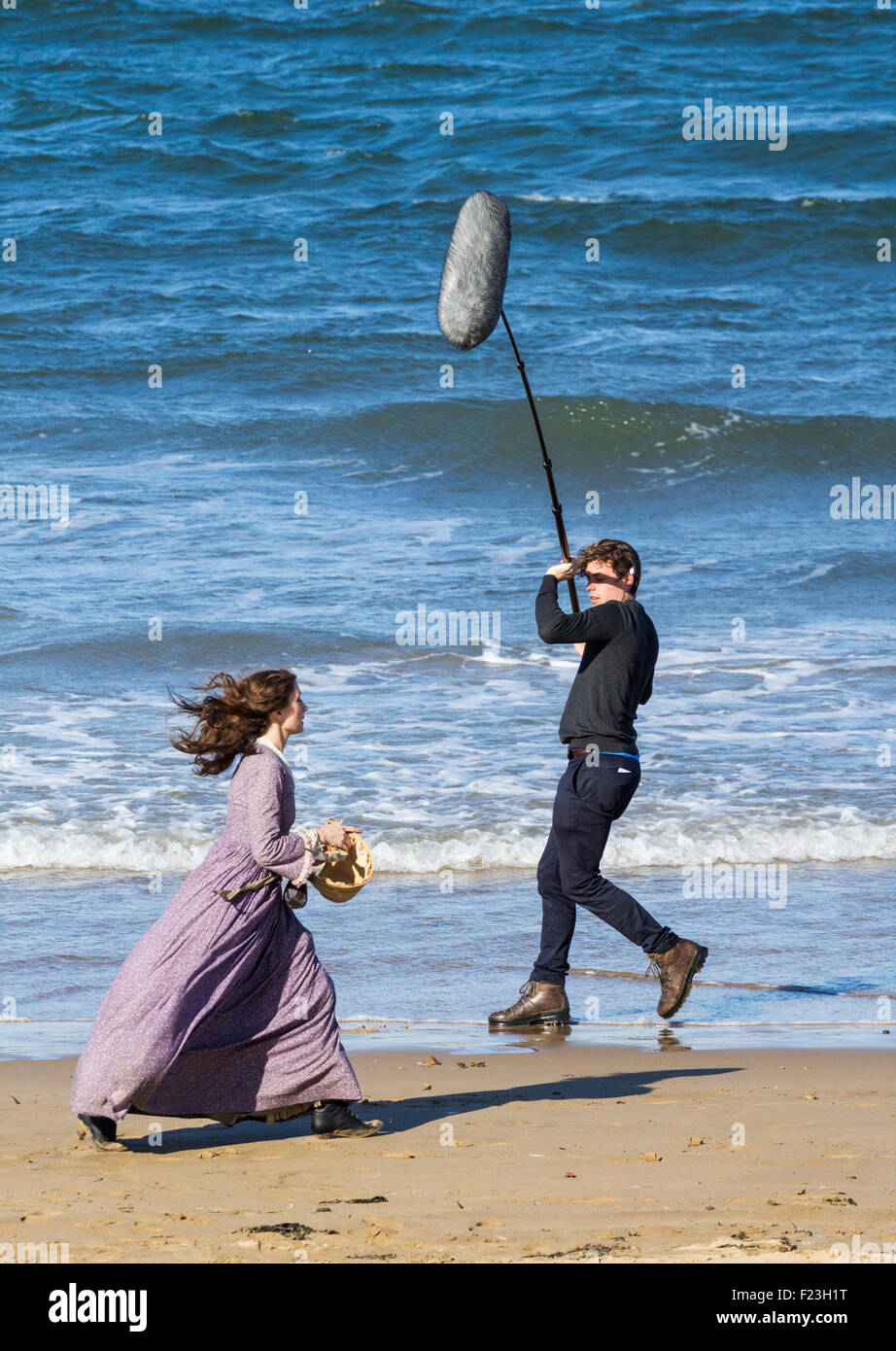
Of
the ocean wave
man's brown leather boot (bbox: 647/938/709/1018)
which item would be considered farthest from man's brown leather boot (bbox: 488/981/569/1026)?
the ocean wave

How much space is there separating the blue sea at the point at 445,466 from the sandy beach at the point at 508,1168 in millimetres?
625

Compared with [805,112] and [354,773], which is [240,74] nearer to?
[805,112]

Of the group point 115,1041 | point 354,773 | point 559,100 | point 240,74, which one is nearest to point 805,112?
→ point 559,100

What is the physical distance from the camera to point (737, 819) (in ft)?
25.7

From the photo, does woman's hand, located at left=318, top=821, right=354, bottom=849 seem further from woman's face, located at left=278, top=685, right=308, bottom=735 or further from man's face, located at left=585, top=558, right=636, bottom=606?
man's face, located at left=585, top=558, right=636, bottom=606

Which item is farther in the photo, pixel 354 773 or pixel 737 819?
pixel 354 773

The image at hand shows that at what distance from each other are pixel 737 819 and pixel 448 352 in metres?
12.6

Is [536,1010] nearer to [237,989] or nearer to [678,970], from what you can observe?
[678,970]

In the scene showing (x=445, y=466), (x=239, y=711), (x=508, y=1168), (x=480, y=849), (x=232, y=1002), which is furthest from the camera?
(x=445, y=466)

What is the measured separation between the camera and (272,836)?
4.09 m

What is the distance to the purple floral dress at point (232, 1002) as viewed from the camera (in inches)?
157

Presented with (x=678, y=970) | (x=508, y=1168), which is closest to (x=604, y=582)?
(x=678, y=970)

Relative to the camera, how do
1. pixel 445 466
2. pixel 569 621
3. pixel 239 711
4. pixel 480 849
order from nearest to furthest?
pixel 239 711 < pixel 569 621 < pixel 480 849 < pixel 445 466

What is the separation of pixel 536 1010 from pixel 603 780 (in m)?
0.81
